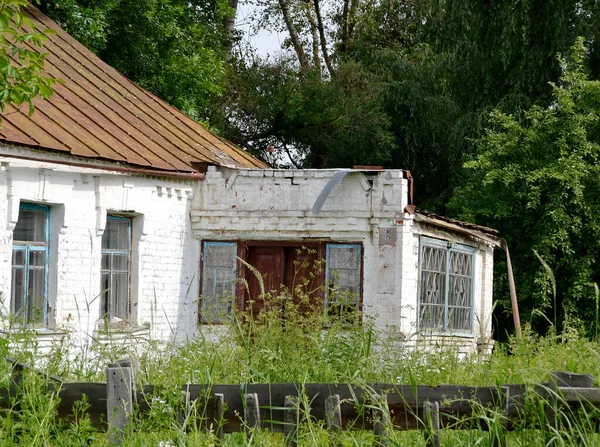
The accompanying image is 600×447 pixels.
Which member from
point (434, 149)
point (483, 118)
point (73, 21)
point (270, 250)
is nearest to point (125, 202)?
point (270, 250)

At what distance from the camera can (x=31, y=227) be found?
1184 centimetres

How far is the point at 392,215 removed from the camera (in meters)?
13.6

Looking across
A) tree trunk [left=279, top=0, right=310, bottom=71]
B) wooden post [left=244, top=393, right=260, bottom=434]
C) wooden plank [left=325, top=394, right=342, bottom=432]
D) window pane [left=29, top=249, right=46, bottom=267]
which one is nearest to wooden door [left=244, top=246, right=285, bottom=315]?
window pane [left=29, top=249, right=46, bottom=267]

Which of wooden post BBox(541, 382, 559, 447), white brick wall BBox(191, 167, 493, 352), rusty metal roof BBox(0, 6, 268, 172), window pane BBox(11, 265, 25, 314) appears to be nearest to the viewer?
wooden post BBox(541, 382, 559, 447)

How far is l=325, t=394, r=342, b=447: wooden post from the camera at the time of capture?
5.68 meters

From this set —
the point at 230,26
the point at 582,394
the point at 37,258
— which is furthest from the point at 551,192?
the point at 582,394

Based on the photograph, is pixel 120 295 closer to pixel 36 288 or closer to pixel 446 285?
pixel 36 288

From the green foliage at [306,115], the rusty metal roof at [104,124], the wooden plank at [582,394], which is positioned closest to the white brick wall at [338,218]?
the rusty metal roof at [104,124]

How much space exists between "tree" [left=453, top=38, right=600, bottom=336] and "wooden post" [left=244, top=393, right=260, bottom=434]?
14.2 metres

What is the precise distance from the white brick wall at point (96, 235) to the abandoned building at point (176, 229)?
2cm

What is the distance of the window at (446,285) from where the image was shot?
14625mm

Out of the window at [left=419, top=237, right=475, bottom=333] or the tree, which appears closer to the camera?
the window at [left=419, top=237, right=475, bottom=333]

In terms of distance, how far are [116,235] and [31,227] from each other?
1.65 metres

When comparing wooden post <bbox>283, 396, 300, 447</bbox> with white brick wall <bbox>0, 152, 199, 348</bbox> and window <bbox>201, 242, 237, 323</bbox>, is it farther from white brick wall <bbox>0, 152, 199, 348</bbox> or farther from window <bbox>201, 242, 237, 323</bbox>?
window <bbox>201, 242, 237, 323</bbox>
